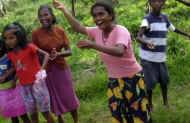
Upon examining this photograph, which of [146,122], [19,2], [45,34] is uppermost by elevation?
[45,34]

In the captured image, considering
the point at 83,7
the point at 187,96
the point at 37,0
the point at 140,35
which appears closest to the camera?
the point at 140,35

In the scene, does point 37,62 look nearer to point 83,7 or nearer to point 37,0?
point 83,7

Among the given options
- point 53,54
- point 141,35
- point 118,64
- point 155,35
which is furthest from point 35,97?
point 155,35

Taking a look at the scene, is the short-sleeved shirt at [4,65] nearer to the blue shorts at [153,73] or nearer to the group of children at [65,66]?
the group of children at [65,66]

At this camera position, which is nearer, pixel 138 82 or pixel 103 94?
pixel 138 82

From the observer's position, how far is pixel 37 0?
1498 cm

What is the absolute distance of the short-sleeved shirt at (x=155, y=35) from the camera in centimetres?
500

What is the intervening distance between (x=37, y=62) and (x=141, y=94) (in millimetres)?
1197

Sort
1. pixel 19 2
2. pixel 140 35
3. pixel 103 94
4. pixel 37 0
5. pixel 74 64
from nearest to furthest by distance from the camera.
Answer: pixel 140 35 < pixel 103 94 < pixel 74 64 < pixel 37 0 < pixel 19 2

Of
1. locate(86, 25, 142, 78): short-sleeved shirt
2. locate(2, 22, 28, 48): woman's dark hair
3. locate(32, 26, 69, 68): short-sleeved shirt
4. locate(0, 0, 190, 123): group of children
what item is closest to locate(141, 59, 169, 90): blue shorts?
locate(0, 0, 190, 123): group of children

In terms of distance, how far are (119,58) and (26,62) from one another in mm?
1151

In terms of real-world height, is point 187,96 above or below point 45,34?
below

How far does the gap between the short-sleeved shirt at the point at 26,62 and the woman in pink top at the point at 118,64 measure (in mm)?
713

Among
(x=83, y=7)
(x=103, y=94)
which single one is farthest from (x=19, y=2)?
(x=103, y=94)
